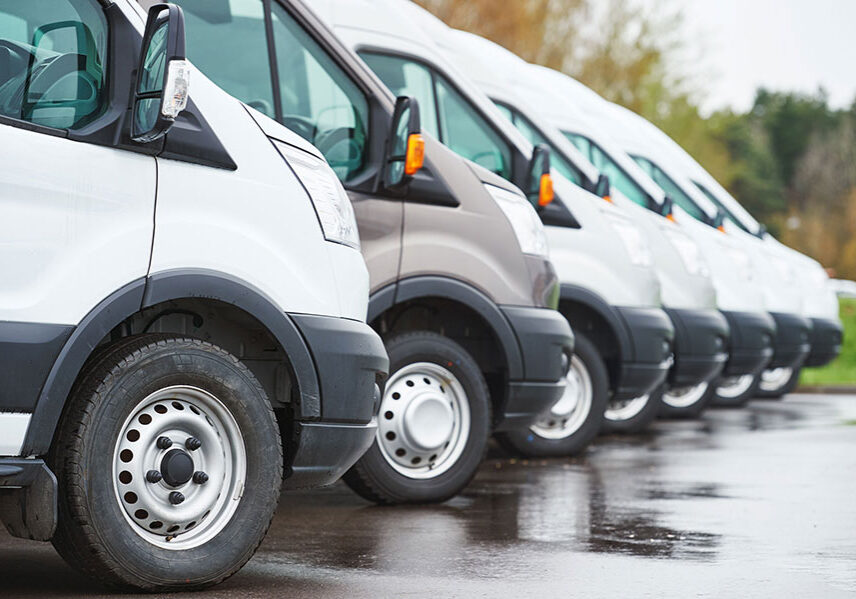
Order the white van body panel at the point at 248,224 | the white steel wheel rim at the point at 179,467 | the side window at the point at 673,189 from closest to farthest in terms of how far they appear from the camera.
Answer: the white steel wheel rim at the point at 179,467 → the white van body panel at the point at 248,224 → the side window at the point at 673,189

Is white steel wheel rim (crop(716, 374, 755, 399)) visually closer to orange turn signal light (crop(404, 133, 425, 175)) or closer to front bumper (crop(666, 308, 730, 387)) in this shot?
front bumper (crop(666, 308, 730, 387))

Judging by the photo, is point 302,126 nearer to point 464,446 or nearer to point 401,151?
point 401,151

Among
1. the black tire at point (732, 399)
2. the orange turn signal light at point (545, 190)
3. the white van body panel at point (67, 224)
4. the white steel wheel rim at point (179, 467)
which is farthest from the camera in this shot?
the black tire at point (732, 399)

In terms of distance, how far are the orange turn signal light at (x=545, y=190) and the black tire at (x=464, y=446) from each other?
1456 millimetres

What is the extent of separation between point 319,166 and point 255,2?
154 centimetres

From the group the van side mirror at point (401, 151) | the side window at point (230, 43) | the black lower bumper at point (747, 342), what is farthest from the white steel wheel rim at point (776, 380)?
the side window at point (230, 43)

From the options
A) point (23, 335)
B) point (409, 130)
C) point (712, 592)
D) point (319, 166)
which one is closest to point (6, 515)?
point (23, 335)

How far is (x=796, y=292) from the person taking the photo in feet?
53.6

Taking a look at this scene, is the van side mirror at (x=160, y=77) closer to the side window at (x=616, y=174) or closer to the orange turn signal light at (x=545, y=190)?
the orange turn signal light at (x=545, y=190)

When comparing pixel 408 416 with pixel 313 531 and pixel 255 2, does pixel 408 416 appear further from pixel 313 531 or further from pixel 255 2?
pixel 255 2

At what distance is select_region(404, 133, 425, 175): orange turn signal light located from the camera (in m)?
7.07

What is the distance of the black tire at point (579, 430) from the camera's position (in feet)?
33.2

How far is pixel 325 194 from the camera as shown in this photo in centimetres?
557

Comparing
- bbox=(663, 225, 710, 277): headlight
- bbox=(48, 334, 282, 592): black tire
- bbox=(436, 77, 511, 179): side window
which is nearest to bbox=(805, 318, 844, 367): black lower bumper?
bbox=(663, 225, 710, 277): headlight
